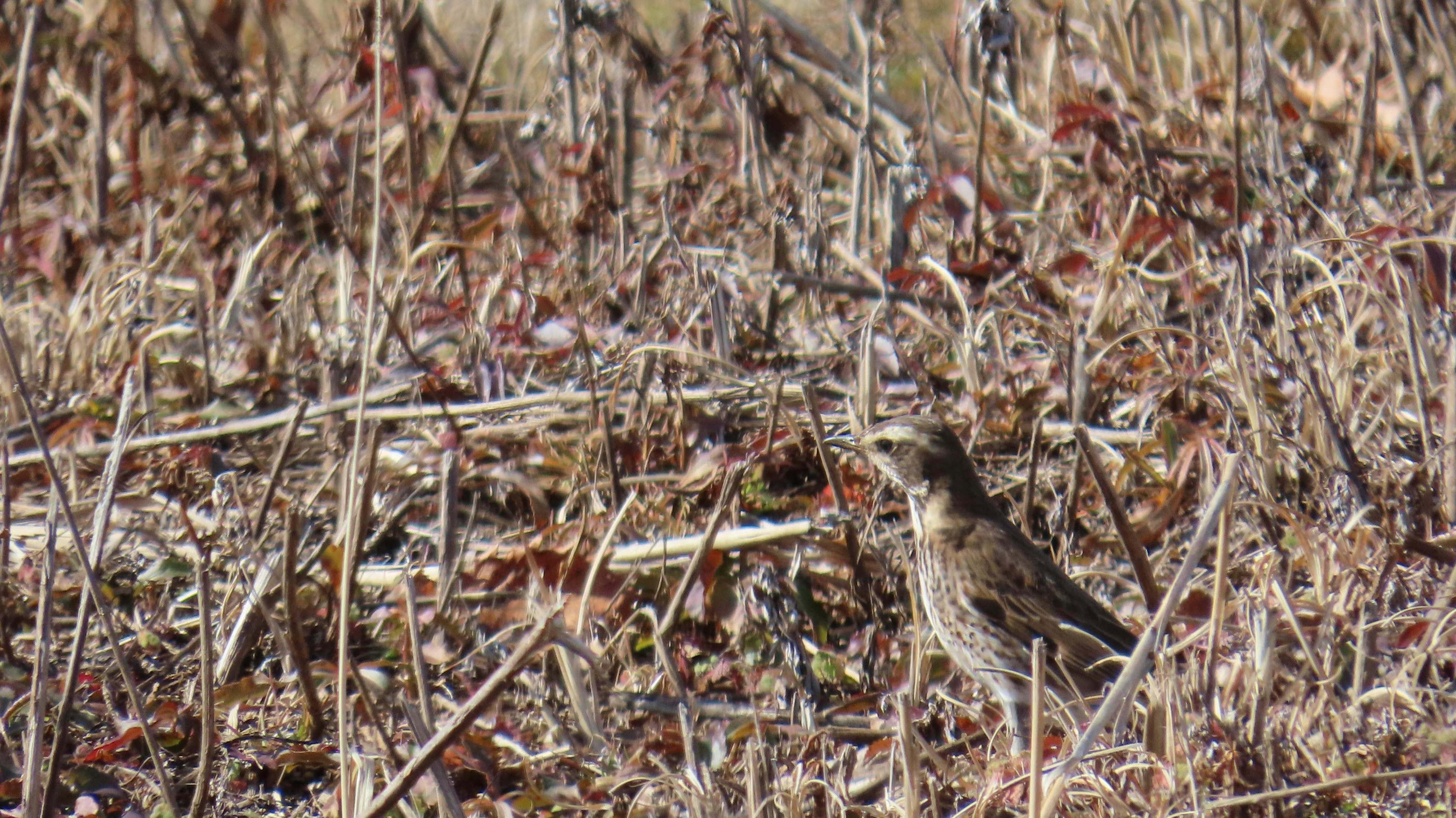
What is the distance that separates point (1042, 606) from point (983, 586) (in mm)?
177

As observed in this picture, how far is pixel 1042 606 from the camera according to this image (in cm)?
438

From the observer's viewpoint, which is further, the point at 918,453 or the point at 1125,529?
the point at 918,453

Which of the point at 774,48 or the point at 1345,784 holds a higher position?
the point at 774,48

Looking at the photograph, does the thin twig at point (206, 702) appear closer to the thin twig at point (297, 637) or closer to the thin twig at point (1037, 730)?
the thin twig at point (297, 637)

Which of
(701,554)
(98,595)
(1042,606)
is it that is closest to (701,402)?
(701,554)

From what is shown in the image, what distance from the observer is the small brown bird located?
4.27 m

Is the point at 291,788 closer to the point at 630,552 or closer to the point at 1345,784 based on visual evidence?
the point at 630,552

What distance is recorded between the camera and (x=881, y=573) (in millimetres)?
4684

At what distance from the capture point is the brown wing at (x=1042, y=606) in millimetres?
4297

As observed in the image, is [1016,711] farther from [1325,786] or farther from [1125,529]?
[1325,786]

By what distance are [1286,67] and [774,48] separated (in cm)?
246

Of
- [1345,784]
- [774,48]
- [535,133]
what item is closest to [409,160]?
[535,133]

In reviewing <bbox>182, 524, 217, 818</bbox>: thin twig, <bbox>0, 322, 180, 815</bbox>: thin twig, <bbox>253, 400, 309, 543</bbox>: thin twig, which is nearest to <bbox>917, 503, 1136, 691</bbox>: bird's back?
<bbox>253, 400, 309, 543</bbox>: thin twig

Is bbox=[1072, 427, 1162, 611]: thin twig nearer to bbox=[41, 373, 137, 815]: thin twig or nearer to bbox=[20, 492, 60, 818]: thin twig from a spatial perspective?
bbox=[41, 373, 137, 815]: thin twig
